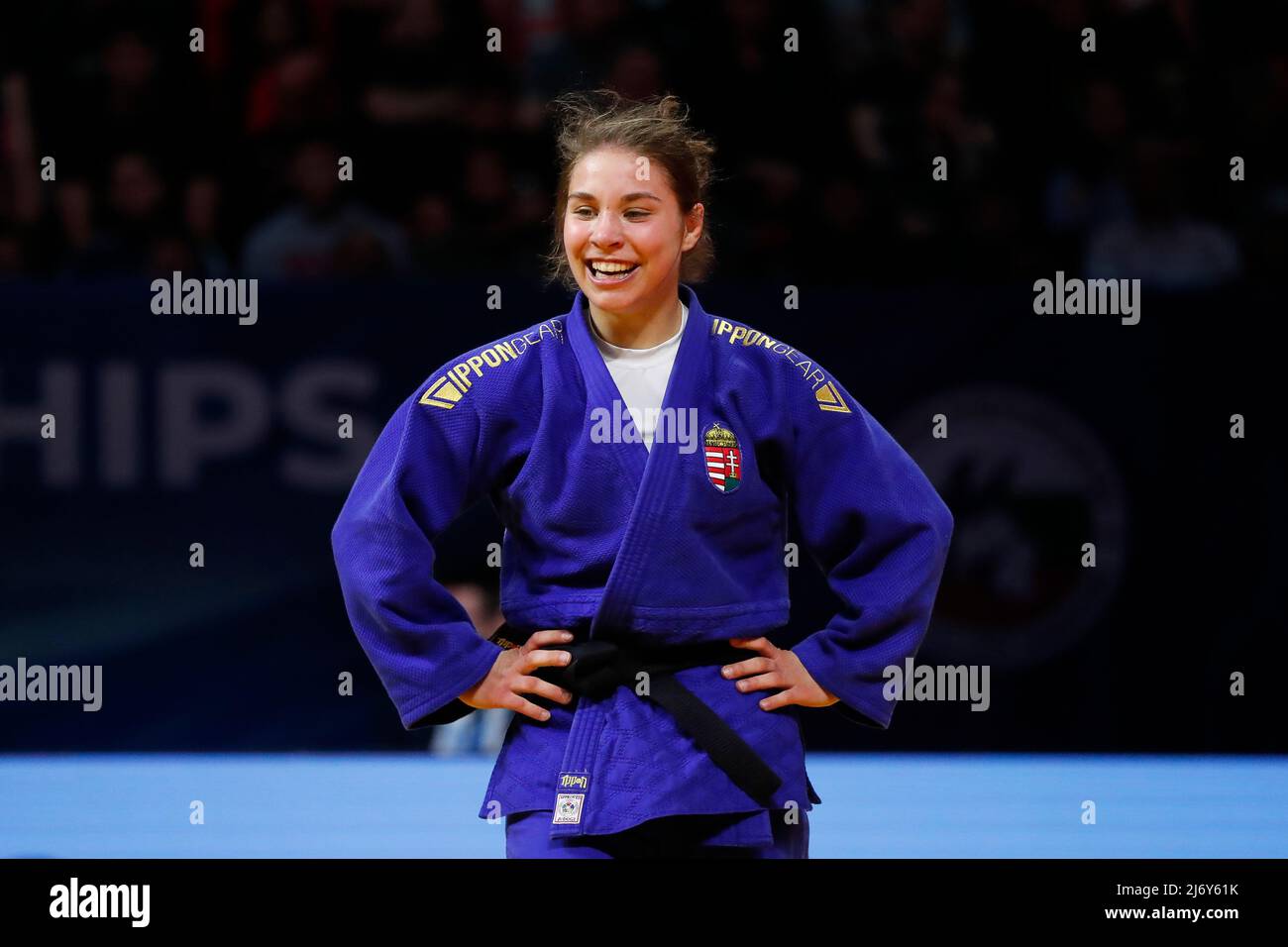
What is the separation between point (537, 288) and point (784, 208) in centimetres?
168

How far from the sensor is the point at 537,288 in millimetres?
7137

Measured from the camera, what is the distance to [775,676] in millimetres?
3143

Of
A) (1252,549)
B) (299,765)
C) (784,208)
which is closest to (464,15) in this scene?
(784,208)

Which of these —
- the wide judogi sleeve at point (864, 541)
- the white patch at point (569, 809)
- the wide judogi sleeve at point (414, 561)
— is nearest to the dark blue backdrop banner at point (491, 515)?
the wide judogi sleeve at point (864, 541)

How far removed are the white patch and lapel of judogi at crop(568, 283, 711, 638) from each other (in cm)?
30

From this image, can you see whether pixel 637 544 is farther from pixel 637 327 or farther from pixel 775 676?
pixel 637 327
